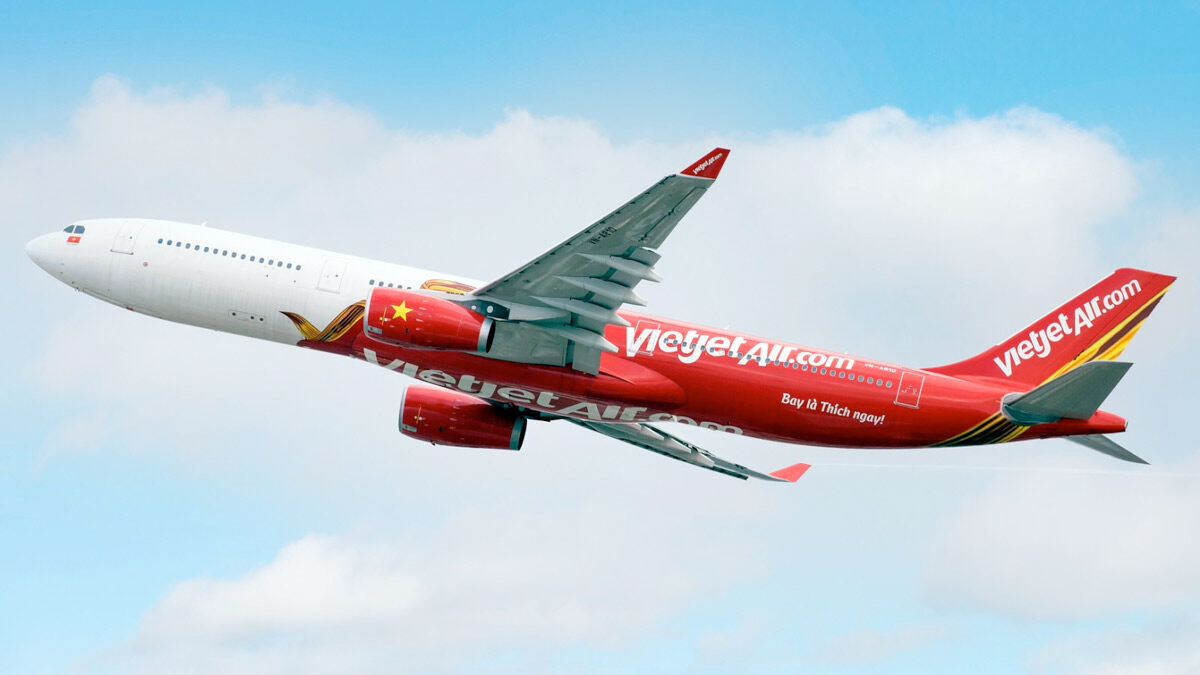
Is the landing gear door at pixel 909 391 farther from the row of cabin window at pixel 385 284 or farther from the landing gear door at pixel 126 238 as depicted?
the landing gear door at pixel 126 238

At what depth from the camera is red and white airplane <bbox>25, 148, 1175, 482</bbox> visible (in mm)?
34875

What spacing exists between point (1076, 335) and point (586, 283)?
15319 mm

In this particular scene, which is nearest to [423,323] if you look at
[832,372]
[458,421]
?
[458,421]

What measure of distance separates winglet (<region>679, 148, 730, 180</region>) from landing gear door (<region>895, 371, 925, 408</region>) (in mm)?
11366

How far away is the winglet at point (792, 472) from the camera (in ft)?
140

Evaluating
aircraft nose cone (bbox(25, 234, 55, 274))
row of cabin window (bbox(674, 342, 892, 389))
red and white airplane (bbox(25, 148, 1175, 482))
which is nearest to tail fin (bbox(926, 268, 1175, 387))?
red and white airplane (bbox(25, 148, 1175, 482))

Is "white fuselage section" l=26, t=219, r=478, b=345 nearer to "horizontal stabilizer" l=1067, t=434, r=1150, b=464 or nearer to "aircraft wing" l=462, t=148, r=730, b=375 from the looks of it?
"aircraft wing" l=462, t=148, r=730, b=375

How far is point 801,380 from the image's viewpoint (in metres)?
37.0

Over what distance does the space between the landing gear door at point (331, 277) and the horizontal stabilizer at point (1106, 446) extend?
21524mm

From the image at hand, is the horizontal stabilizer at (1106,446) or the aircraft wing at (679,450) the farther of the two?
the aircraft wing at (679,450)

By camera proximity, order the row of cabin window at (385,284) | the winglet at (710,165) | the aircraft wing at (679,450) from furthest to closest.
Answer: the aircraft wing at (679,450) < the row of cabin window at (385,284) < the winglet at (710,165)

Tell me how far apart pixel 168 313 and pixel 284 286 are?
4048 mm

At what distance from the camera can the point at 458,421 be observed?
41.2 m

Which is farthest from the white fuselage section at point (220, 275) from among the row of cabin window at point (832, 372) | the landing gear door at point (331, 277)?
the row of cabin window at point (832, 372)
